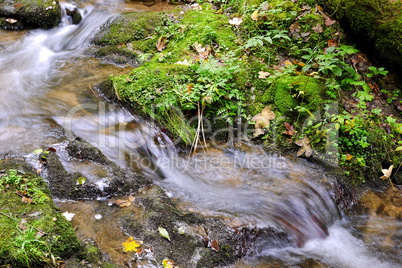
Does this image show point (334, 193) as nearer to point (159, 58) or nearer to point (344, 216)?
point (344, 216)

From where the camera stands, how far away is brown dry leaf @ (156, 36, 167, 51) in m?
6.43

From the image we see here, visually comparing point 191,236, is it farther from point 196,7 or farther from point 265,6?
point 196,7

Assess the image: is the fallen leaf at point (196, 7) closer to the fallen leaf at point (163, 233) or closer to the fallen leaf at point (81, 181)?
the fallen leaf at point (81, 181)

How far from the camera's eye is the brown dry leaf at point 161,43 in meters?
6.43

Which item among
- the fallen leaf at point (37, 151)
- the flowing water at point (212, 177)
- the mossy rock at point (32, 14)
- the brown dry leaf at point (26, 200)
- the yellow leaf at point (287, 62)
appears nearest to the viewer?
the brown dry leaf at point (26, 200)

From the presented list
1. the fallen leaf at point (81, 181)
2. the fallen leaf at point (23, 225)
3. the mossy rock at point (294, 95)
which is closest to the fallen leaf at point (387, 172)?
the mossy rock at point (294, 95)

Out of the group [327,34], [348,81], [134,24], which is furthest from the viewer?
[134,24]

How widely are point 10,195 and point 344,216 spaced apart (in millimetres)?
3889

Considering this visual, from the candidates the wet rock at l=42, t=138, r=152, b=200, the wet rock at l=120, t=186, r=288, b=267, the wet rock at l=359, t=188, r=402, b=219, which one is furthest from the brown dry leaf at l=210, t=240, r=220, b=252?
the wet rock at l=359, t=188, r=402, b=219

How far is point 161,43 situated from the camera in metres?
6.49

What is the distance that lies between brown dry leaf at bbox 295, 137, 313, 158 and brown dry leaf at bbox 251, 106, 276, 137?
0.53 m

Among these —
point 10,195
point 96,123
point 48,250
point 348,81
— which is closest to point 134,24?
point 96,123

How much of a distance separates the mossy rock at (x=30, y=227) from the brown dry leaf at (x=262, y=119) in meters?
2.95

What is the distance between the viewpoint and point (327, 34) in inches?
201
